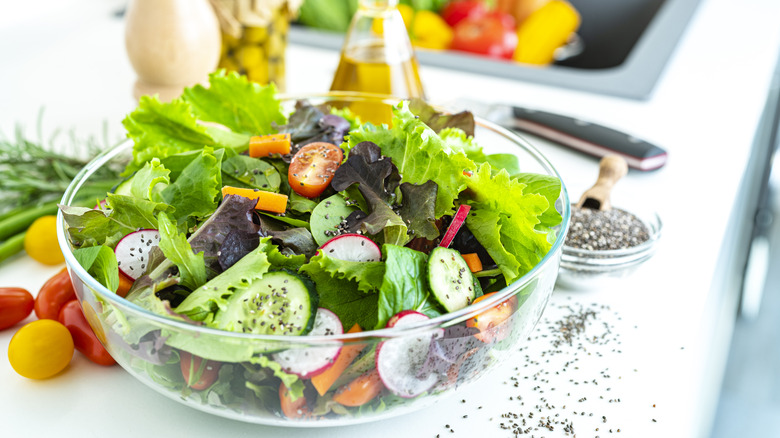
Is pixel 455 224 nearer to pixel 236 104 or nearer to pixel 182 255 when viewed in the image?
pixel 182 255

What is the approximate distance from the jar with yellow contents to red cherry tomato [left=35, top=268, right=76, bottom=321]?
Answer: 0.69 m

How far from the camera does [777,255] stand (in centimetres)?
231

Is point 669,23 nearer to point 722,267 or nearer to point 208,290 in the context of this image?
point 722,267

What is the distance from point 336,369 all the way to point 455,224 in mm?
243

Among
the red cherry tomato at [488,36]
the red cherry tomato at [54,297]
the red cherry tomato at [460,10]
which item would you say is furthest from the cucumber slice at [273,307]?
the red cherry tomato at [460,10]

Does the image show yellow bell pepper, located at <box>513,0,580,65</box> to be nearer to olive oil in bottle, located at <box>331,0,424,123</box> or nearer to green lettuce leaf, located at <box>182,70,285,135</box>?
olive oil in bottle, located at <box>331,0,424,123</box>

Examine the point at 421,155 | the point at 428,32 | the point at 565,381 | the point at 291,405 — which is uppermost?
the point at 421,155

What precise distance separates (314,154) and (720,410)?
1.52 meters

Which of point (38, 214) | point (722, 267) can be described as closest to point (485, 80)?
point (722, 267)

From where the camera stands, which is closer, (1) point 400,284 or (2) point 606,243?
(1) point 400,284

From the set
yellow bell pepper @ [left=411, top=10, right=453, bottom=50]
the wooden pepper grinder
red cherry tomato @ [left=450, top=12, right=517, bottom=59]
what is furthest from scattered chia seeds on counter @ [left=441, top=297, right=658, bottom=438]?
yellow bell pepper @ [left=411, top=10, right=453, bottom=50]

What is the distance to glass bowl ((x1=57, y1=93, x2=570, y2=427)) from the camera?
1.85 feet

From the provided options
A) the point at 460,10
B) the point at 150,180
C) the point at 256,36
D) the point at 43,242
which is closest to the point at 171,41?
the point at 256,36

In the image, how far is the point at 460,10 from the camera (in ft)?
7.86
